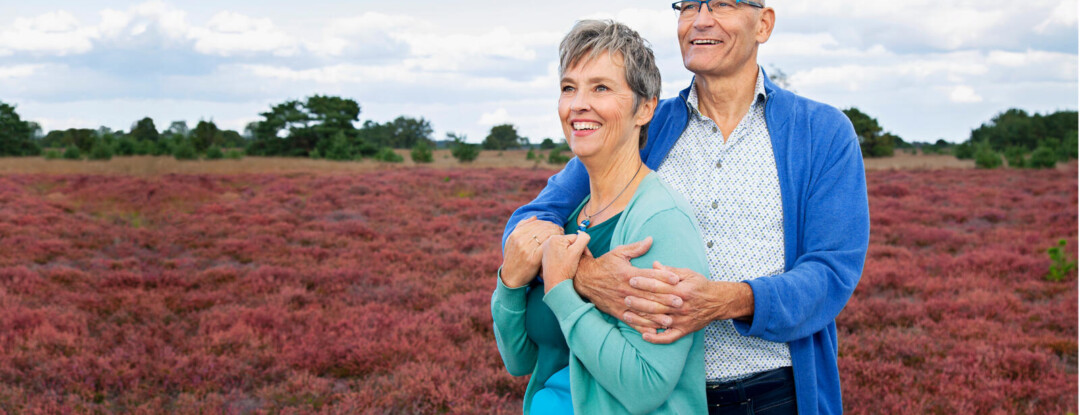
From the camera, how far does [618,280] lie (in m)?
1.58

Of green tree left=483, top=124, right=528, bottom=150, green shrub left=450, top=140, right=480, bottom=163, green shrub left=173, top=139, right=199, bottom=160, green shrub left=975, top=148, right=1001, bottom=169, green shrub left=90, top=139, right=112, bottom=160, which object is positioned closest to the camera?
green shrub left=173, top=139, right=199, bottom=160

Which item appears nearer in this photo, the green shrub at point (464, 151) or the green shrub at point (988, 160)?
the green shrub at point (988, 160)

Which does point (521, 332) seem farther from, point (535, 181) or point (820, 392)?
point (535, 181)

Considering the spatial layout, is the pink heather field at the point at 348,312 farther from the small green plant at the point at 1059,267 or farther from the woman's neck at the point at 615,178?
the woman's neck at the point at 615,178

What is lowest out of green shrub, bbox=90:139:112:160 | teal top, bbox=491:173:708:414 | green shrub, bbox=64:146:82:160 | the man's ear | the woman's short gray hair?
teal top, bbox=491:173:708:414

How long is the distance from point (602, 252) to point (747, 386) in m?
0.58

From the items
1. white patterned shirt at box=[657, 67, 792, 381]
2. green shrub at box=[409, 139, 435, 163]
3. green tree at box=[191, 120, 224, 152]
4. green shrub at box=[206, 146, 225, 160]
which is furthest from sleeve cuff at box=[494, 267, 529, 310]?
green shrub at box=[409, 139, 435, 163]

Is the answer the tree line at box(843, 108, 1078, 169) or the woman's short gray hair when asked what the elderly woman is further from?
the tree line at box(843, 108, 1078, 169)

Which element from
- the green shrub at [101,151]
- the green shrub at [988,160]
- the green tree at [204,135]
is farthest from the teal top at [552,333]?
the green shrub at [988,160]

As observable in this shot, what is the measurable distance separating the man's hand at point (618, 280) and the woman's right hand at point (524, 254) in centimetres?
15

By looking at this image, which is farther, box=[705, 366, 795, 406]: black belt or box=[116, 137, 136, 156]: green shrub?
box=[116, 137, 136, 156]: green shrub

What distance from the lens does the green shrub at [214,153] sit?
2620 cm

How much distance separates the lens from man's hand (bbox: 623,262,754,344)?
1.53 metres

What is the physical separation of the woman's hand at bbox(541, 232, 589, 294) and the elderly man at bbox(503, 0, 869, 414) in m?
0.04
